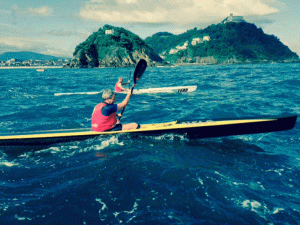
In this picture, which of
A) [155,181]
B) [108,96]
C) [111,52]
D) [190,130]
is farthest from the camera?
[111,52]

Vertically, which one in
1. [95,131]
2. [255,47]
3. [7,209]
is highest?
[255,47]

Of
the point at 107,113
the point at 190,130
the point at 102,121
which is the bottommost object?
the point at 190,130

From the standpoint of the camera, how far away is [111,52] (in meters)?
119

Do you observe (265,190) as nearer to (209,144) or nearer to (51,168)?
(209,144)

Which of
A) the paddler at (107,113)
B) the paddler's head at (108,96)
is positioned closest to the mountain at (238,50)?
the paddler at (107,113)

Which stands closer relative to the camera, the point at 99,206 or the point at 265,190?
the point at 99,206

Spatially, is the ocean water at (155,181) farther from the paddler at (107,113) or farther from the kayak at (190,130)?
→ the paddler at (107,113)

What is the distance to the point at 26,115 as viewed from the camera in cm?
1102

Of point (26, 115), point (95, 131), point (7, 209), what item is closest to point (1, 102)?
point (26, 115)

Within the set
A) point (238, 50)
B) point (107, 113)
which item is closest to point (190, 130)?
point (107, 113)

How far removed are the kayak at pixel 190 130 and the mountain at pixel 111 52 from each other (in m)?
106

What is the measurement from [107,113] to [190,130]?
2750 millimetres

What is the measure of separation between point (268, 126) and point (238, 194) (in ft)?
11.4

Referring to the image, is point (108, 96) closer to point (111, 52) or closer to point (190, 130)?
point (190, 130)
